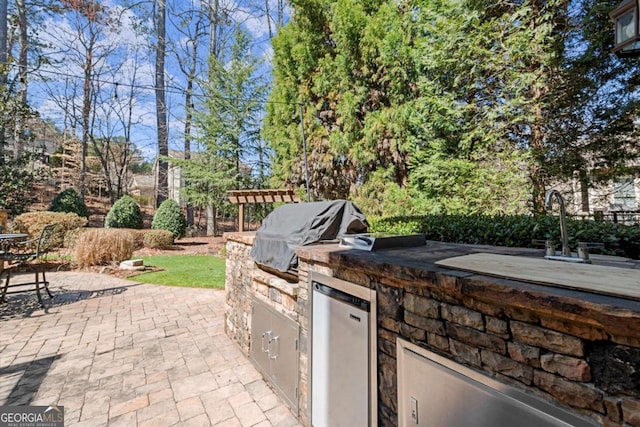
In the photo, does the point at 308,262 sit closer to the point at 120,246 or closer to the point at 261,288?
the point at 261,288

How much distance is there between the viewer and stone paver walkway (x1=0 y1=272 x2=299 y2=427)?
8.41 ft

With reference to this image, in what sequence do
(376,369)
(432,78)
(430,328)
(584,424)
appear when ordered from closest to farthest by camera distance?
1. (584,424)
2. (430,328)
3. (376,369)
4. (432,78)

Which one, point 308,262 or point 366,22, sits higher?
point 366,22

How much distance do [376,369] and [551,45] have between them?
19.6ft

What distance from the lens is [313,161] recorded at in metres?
8.52

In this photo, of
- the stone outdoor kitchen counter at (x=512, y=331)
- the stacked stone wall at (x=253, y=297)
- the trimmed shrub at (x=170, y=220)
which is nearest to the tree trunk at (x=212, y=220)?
the trimmed shrub at (x=170, y=220)

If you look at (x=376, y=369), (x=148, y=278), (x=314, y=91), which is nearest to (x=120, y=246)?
(x=148, y=278)

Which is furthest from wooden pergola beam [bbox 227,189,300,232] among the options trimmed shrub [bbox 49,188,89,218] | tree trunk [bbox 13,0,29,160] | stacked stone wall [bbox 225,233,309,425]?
tree trunk [bbox 13,0,29,160]

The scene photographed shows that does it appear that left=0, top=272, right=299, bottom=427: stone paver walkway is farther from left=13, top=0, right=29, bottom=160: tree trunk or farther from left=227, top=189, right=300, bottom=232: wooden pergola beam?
left=13, top=0, right=29, bottom=160: tree trunk

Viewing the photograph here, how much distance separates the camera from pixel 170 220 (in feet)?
39.1

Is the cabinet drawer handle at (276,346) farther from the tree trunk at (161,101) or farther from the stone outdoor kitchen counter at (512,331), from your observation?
the tree trunk at (161,101)

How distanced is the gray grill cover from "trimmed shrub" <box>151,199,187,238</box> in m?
10.3

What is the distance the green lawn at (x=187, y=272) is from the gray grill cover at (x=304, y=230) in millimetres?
4013

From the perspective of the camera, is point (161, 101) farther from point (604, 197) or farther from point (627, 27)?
point (604, 197)
